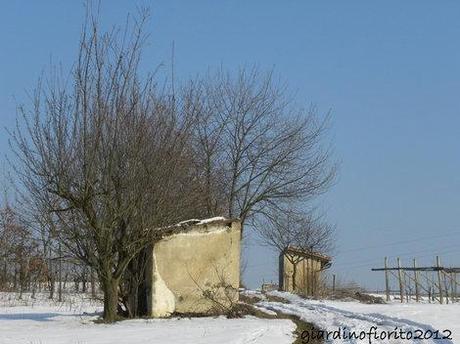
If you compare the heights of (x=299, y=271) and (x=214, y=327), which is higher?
(x=299, y=271)

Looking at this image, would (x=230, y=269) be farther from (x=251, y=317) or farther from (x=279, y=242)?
(x=279, y=242)

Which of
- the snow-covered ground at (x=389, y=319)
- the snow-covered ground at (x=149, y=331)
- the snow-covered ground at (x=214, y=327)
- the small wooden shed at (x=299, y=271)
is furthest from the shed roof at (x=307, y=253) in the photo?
the snow-covered ground at (x=149, y=331)

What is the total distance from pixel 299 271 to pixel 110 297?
20054 mm

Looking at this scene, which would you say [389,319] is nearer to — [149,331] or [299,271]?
[149,331]

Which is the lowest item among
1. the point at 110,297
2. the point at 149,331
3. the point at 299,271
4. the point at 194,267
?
the point at 149,331

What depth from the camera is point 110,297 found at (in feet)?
44.7

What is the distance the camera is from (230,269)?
15508 mm

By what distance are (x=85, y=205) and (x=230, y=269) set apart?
4.14 meters

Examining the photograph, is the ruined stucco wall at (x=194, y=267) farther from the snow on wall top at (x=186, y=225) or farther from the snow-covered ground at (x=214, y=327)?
the snow-covered ground at (x=214, y=327)

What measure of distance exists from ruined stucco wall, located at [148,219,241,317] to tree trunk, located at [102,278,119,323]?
0.89 m

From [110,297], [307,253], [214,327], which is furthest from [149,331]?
[307,253]

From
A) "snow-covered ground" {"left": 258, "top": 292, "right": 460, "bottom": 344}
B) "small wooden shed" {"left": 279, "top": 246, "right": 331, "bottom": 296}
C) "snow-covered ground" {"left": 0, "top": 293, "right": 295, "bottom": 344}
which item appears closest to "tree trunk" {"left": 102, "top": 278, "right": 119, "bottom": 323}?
"snow-covered ground" {"left": 0, "top": 293, "right": 295, "bottom": 344}

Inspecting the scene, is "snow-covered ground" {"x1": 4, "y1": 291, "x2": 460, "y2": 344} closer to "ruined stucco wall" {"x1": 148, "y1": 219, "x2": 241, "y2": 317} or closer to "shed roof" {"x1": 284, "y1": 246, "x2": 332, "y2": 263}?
"ruined stucco wall" {"x1": 148, "y1": 219, "x2": 241, "y2": 317}

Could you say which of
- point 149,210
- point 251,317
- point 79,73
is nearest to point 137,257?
point 149,210
